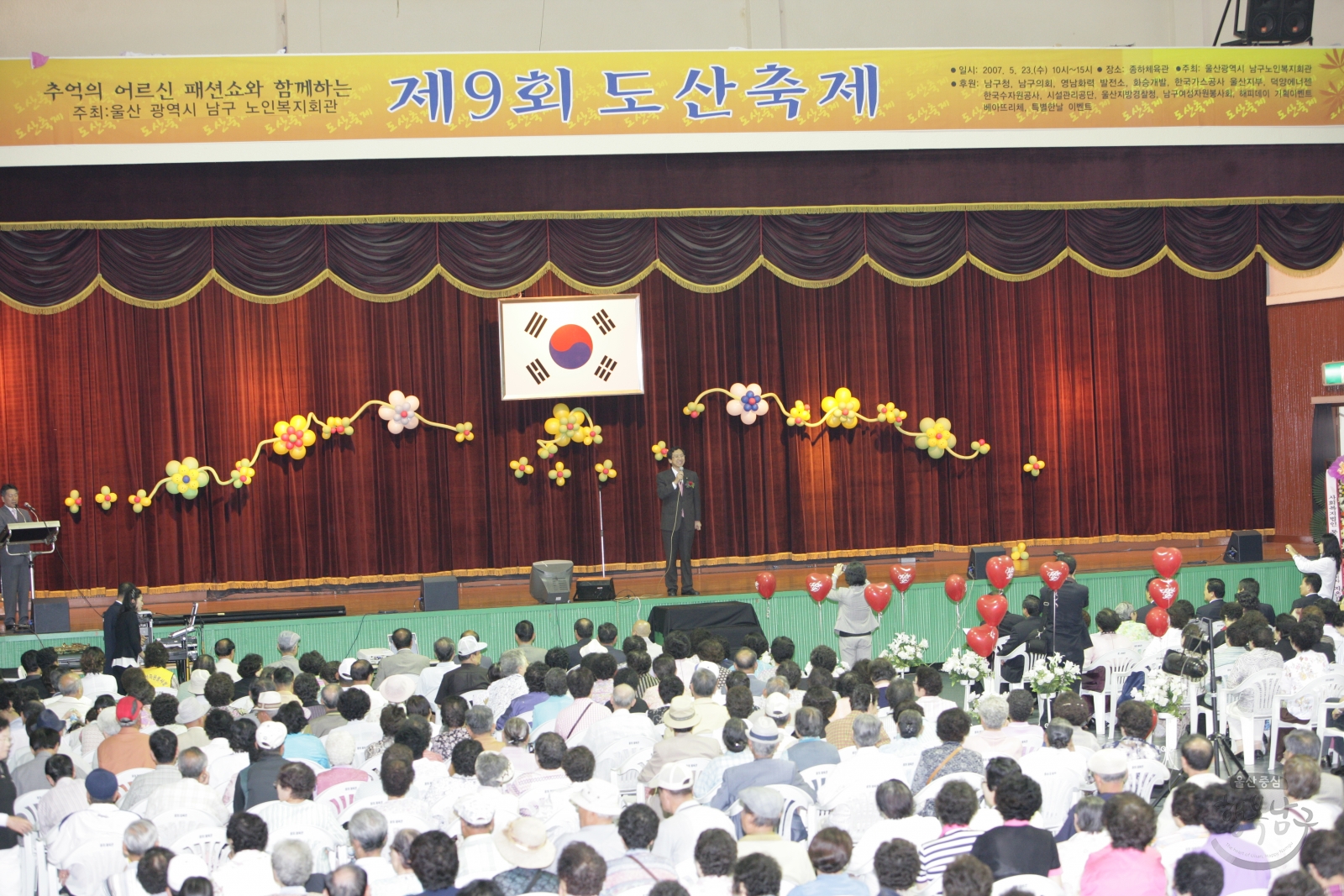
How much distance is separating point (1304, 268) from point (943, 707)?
9.92m

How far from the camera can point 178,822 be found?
4965 millimetres

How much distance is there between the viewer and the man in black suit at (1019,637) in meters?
8.87

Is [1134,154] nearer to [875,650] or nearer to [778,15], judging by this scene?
Result: [778,15]

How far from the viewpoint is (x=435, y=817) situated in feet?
16.6

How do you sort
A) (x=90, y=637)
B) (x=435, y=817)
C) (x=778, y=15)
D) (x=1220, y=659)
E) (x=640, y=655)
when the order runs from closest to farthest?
(x=435, y=817)
(x=640, y=655)
(x=1220, y=659)
(x=90, y=637)
(x=778, y=15)

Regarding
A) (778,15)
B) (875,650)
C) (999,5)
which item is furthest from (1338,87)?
(875,650)

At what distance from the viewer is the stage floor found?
41.6 ft

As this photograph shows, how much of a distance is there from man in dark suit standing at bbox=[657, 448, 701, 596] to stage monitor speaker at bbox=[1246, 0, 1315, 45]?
7115 mm

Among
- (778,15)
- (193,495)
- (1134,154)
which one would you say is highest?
(778,15)

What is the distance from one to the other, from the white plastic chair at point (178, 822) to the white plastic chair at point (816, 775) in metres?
2.27

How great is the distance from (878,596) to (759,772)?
4638 mm

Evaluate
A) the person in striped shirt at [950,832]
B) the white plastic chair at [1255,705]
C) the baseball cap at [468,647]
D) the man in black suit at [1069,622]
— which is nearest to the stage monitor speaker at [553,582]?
the baseball cap at [468,647]

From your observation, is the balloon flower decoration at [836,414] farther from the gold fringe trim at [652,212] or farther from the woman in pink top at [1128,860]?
the woman in pink top at [1128,860]

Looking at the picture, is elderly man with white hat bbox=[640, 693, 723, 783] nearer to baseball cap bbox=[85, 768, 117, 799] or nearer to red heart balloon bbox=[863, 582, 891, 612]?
baseball cap bbox=[85, 768, 117, 799]
